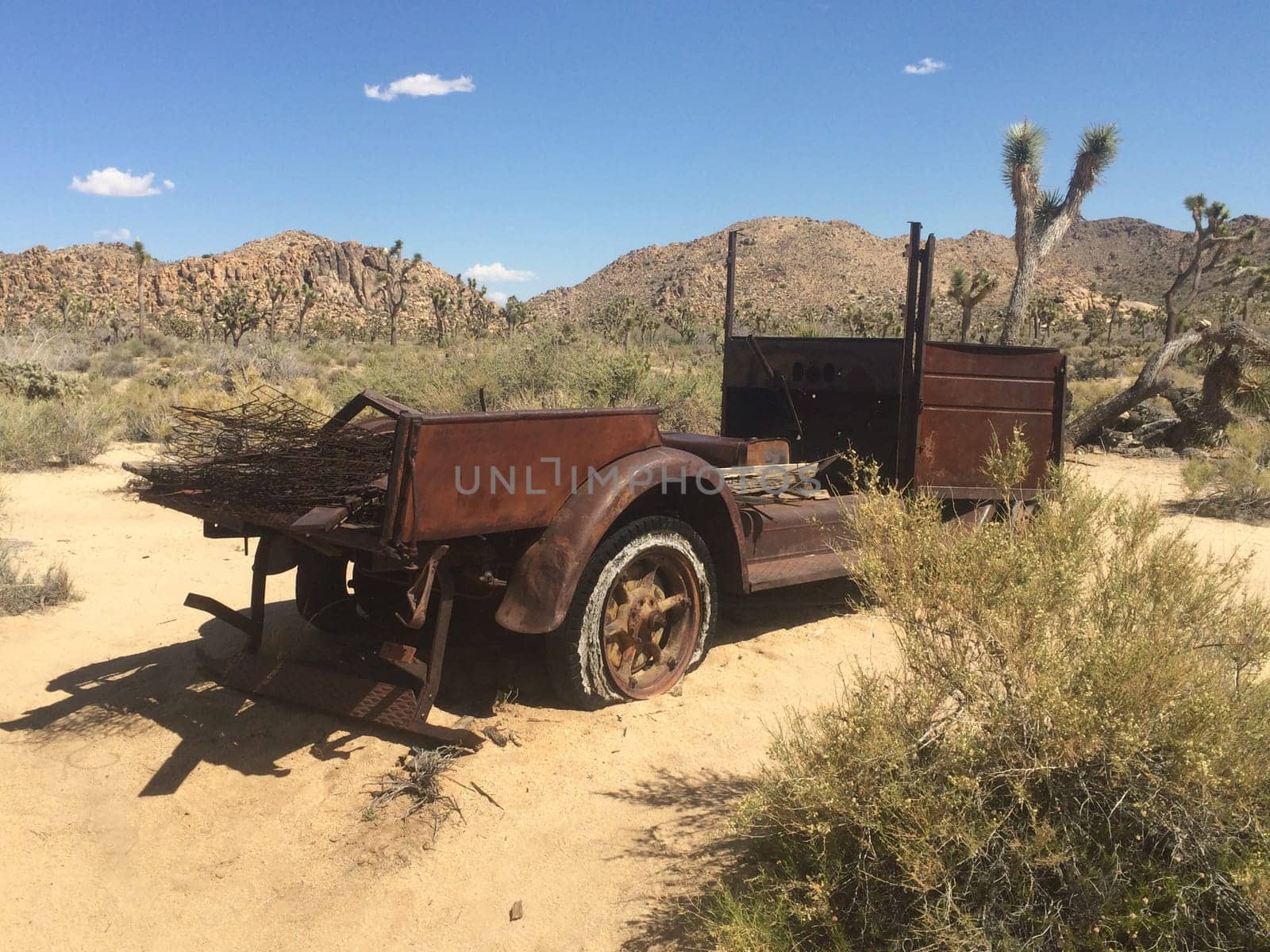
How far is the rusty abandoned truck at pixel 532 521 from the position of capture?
11.3 ft

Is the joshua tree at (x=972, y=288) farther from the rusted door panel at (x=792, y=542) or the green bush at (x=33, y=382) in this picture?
the rusted door panel at (x=792, y=542)

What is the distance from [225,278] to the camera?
96.5m

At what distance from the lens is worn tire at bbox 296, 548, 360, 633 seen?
5023 millimetres

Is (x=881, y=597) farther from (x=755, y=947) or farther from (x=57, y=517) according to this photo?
(x=57, y=517)

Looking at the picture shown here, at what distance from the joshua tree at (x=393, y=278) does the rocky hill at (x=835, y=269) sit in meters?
13.2

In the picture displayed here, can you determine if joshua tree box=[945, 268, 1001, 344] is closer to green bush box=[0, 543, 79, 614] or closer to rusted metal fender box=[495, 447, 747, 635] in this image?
rusted metal fender box=[495, 447, 747, 635]

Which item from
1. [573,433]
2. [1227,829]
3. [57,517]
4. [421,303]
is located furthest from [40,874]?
[421,303]

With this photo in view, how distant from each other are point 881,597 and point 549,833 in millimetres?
1519

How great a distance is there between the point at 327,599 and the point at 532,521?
6.42ft

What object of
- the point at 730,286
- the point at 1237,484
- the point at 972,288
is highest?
the point at 972,288

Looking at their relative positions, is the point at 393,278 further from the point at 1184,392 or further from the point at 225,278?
the point at 1184,392

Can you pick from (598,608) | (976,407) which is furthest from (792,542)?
(976,407)

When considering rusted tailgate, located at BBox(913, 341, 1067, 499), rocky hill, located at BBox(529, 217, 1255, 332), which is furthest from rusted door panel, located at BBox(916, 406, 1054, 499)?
rocky hill, located at BBox(529, 217, 1255, 332)

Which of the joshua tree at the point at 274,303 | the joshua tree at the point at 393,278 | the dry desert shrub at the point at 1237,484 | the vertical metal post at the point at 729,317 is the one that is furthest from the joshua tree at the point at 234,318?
the dry desert shrub at the point at 1237,484
